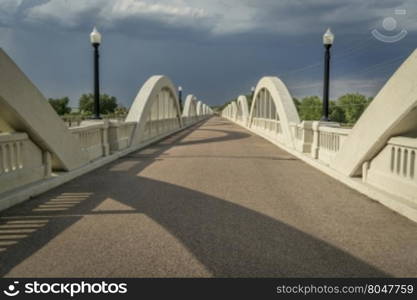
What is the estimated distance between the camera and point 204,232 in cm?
463

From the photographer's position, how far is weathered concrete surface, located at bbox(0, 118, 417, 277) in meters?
3.61

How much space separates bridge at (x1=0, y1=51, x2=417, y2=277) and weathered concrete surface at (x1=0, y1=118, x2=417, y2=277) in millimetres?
19

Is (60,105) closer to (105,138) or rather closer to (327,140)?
(105,138)

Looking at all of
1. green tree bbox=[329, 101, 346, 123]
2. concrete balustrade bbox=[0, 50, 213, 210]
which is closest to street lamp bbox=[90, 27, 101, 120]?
concrete balustrade bbox=[0, 50, 213, 210]

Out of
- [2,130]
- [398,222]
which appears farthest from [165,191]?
[398,222]

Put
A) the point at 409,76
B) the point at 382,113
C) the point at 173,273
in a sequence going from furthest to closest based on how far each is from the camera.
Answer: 1. the point at 382,113
2. the point at 409,76
3. the point at 173,273

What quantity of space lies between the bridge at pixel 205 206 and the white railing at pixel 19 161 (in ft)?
0.09

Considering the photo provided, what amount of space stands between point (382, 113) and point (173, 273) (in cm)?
509

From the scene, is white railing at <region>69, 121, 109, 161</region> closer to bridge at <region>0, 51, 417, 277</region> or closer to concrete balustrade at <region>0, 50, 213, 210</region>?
concrete balustrade at <region>0, 50, 213, 210</region>

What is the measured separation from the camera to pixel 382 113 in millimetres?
6574

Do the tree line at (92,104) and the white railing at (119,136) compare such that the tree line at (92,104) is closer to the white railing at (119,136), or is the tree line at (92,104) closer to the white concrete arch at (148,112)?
the white concrete arch at (148,112)

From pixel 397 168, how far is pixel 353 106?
10826cm

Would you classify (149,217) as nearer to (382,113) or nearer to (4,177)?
(4,177)

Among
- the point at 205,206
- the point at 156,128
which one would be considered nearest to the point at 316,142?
the point at 205,206
